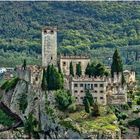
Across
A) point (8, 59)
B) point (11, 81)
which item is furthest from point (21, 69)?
point (8, 59)

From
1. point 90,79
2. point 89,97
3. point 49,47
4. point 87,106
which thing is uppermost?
point 49,47

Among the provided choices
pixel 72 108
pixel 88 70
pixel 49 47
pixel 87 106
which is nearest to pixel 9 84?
pixel 49 47

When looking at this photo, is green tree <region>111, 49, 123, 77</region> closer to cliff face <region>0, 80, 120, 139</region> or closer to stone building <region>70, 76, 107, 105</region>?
stone building <region>70, 76, 107, 105</region>

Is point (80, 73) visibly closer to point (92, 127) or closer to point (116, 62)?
point (116, 62)

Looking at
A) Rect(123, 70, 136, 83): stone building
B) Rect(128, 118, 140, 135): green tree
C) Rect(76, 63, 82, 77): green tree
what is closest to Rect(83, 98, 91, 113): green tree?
Rect(128, 118, 140, 135): green tree

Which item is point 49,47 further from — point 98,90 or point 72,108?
point 72,108

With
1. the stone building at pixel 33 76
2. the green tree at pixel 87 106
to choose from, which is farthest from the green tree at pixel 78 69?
the green tree at pixel 87 106

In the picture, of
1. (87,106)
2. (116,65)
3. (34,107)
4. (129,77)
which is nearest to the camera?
(87,106)
